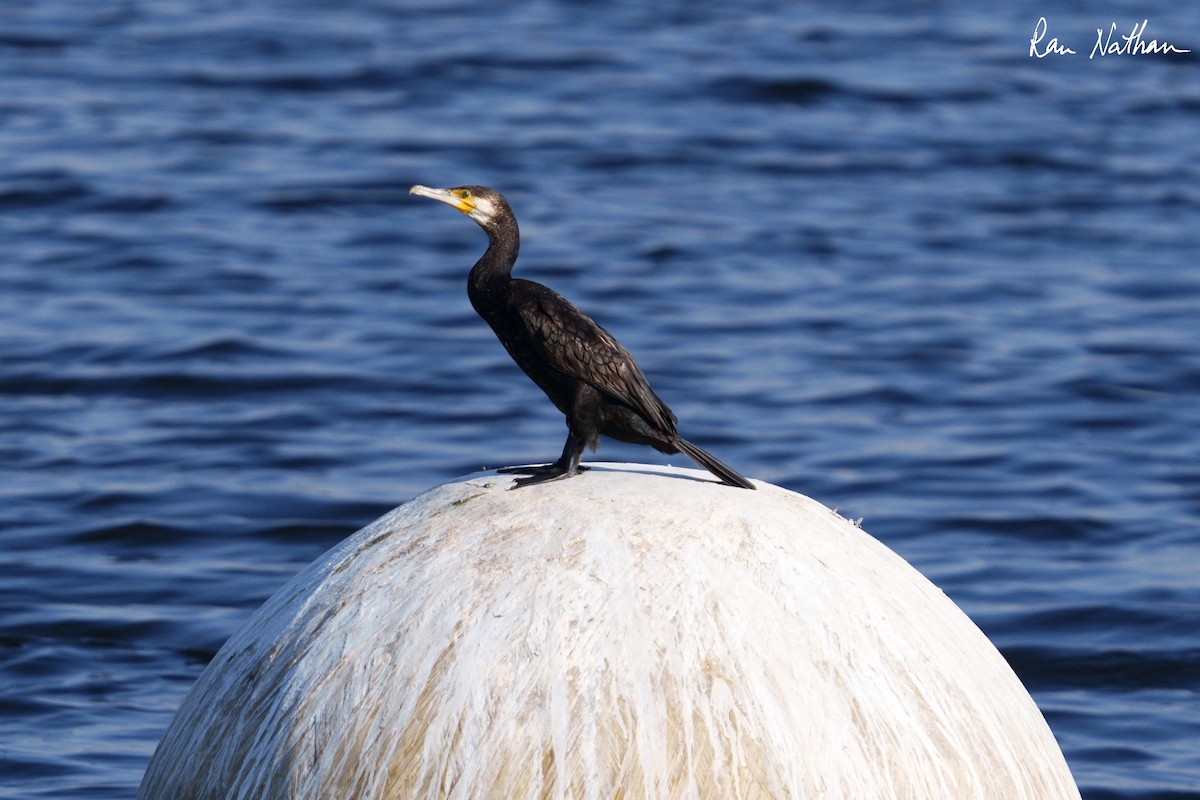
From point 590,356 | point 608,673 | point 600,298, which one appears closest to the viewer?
point 608,673

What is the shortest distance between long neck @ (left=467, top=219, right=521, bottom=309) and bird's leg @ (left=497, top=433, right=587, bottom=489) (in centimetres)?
57

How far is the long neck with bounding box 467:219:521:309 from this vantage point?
5480 mm

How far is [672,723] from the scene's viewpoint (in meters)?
4.00

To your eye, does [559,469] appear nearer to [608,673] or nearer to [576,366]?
[576,366]

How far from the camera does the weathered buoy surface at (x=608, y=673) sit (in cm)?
400

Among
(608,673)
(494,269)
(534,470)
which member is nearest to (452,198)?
(494,269)

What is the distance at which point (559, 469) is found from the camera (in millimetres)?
4934

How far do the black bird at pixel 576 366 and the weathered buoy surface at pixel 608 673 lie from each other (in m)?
0.59

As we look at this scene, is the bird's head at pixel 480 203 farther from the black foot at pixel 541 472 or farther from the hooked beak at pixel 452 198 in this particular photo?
the black foot at pixel 541 472

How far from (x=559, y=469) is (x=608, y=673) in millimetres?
976
